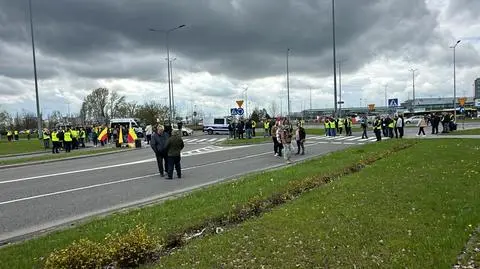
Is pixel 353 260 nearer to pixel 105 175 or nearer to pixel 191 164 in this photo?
pixel 105 175

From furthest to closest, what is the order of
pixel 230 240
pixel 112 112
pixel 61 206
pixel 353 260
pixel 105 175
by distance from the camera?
pixel 112 112 < pixel 105 175 < pixel 61 206 < pixel 230 240 < pixel 353 260

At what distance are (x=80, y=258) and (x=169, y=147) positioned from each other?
9537 mm

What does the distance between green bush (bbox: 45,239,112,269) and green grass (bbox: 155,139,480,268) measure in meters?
0.71

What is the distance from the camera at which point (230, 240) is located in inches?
236

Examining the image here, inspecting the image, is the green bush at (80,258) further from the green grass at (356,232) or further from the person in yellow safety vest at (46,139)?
the person in yellow safety vest at (46,139)

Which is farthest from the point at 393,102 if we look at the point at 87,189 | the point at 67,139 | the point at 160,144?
the point at 87,189

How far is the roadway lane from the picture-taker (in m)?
9.14

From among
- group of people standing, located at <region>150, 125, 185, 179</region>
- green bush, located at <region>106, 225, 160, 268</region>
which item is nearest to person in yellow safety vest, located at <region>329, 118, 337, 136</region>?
group of people standing, located at <region>150, 125, 185, 179</region>

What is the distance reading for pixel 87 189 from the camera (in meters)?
12.6

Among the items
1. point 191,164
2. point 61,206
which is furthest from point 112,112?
point 61,206

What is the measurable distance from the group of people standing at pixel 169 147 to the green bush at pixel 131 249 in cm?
875

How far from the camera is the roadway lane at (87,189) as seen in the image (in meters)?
9.14

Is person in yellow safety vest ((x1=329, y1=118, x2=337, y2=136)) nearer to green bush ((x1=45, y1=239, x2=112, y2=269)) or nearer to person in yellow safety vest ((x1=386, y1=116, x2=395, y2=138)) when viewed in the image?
person in yellow safety vest ((x1=386, y1=116, x2=395, y2=138))

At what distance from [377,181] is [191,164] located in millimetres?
10324
